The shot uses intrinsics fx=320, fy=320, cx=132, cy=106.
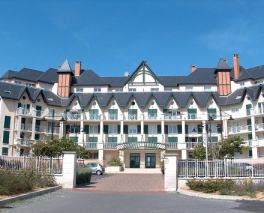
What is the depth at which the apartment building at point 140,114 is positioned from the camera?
4594cm

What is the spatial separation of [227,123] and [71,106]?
81.4 feet

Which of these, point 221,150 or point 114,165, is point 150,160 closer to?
point 114,165

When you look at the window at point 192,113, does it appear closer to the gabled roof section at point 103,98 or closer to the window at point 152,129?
the window at point 152,129

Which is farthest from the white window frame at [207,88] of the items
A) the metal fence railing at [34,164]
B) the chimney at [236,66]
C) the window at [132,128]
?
the metal fence railing at [34,164]

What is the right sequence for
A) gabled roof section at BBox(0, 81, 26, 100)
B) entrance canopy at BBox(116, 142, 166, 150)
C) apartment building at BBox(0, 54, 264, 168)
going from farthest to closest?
entrance canopy at BBox(116, 142, 166, 150)
apartment building at BBox(0, 54, 264, 168)
gabled roof section at BBox(0, 81, 26, 100)

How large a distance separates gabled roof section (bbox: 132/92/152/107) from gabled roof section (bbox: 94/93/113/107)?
4.19 metres

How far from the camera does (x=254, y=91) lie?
46.7 m

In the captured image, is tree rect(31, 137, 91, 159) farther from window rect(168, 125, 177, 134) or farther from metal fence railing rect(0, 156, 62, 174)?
window rect(168, 125, 177, 134)

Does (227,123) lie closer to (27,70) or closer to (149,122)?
(149,122)

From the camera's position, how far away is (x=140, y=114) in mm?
49969

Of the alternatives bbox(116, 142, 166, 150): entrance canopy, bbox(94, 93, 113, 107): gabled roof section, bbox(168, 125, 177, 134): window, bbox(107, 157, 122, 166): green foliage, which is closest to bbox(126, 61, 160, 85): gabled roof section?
bbox(94, 93, 113, 107): gabled roof section

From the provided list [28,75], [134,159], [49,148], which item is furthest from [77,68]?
[49,148]

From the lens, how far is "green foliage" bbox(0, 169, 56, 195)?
544 inches

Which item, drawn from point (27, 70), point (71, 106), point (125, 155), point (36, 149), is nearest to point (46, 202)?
→ point (36, 149)
